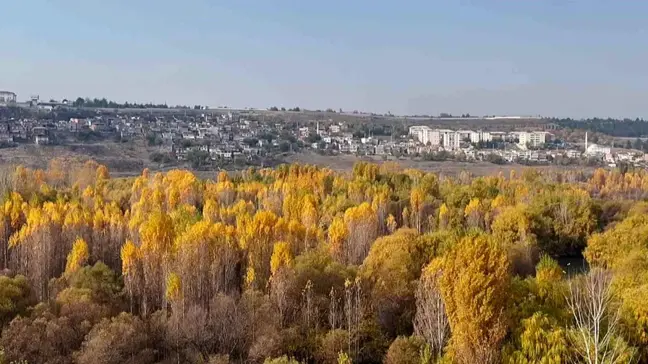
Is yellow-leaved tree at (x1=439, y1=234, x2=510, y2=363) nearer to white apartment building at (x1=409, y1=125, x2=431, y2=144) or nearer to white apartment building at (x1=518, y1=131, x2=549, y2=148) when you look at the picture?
white apartment building at (x1=518, y1=131, x2=549, y2=148)

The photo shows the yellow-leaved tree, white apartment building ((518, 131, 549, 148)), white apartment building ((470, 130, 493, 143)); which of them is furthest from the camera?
white apartment building ((470, 130, 493, 143))

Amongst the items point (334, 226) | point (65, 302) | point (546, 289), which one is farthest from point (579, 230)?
point (65, 302)

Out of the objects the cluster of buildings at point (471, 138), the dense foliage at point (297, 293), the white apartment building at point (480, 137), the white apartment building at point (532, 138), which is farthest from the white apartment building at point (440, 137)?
the dense foliage at point (297, 293)

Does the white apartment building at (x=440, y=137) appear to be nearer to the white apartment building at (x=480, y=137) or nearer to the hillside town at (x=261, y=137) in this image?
the hillside town at (x=261, y=137)

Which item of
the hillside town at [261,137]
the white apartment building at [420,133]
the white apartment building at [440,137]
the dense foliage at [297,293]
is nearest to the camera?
the dense foliage at [297,293]

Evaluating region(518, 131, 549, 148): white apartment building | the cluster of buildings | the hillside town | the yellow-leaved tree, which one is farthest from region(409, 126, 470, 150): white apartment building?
the yellow-leaved tree

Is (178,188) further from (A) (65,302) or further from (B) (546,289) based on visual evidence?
(B) (546,289)
